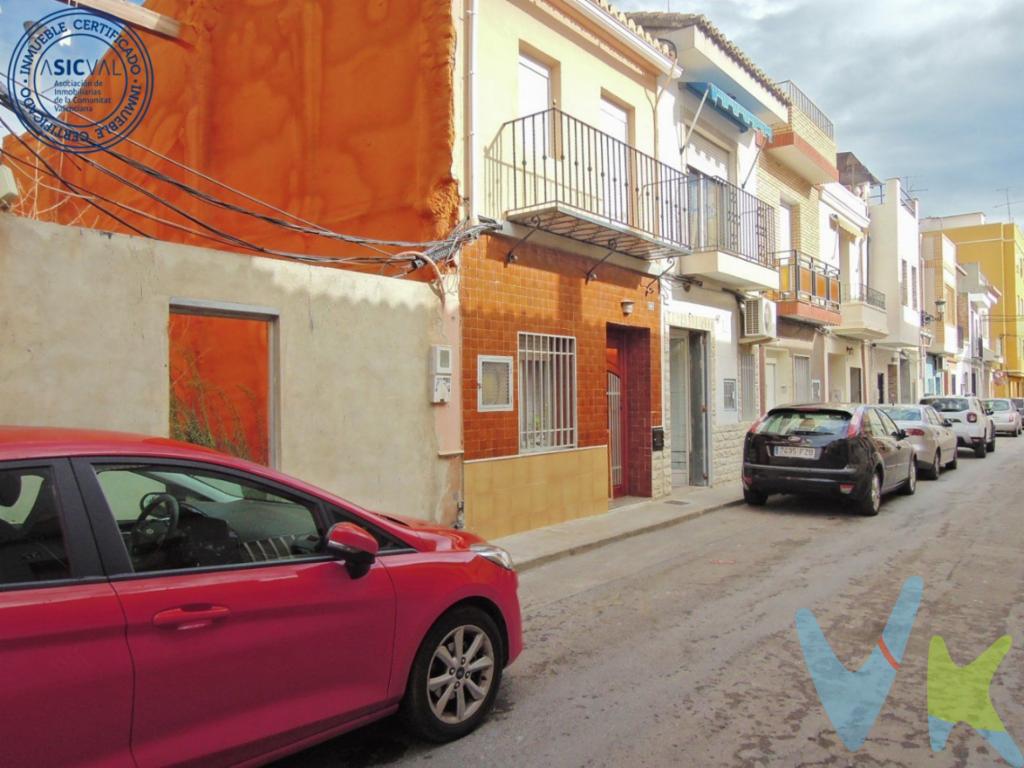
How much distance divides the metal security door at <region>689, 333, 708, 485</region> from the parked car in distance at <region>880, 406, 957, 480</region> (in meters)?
3.67

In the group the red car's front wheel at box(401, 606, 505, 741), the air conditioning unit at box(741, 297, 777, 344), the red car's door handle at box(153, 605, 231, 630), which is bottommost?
the red car's front wheel at box(401, 606, 505, 741)

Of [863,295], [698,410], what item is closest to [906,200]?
[863,295]

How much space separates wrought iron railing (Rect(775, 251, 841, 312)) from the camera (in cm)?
1625

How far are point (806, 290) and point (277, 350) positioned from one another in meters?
13.9

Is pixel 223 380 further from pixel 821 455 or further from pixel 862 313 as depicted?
pixel 862 313

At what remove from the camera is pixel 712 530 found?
9.26 meters

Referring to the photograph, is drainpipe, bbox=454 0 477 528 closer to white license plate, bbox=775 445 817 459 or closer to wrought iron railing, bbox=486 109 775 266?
wrought iron railing, bbox=486 109 775 266

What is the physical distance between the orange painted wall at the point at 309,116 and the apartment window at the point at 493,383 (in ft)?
5.13

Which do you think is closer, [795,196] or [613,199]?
[613,199]

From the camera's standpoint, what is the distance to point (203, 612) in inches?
105

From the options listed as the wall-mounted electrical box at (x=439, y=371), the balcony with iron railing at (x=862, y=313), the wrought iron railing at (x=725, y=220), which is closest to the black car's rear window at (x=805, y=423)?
the wrought iron railing at (x=725, y=220)

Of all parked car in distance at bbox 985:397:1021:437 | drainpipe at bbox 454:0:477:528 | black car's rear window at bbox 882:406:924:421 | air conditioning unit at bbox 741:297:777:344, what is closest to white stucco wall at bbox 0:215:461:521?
drainpipe at bbox 454:0:477:528

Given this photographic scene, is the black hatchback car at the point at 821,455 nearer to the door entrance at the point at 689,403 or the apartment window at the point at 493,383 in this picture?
the door entrance at the point at 689,403

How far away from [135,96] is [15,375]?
554 cm
